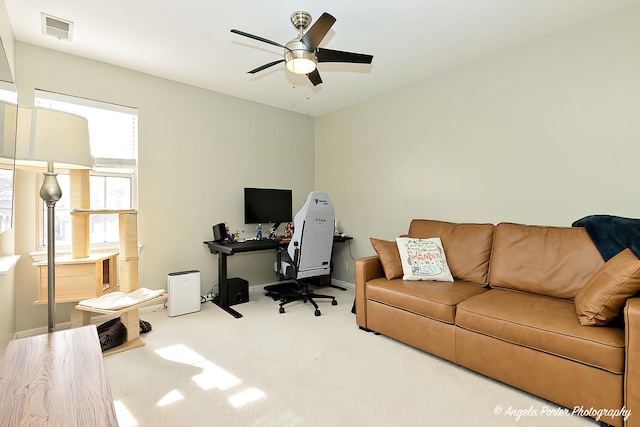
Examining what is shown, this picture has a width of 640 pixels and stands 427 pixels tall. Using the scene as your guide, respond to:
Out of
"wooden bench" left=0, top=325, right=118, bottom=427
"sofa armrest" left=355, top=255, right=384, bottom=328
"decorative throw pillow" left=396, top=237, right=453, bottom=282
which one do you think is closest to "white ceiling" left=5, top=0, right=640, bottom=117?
"decorative throw pillow" left=396, top=237, right=453, bottom=282

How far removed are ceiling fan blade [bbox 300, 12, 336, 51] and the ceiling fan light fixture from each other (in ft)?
Answer: 0.18

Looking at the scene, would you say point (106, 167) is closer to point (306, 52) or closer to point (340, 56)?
point (306, 52)

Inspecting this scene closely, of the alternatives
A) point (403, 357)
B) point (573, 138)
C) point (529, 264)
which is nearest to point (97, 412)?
point (403, 357)

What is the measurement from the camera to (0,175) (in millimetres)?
1404

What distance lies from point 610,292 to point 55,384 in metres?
2.48

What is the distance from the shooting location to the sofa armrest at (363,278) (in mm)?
2906

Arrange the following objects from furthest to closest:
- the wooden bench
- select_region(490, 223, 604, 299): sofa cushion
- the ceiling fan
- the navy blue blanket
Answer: select_region(490, 223, 604, 299): sofa cushion, the ceiling fan, the navy blue blanket, the wooden bench

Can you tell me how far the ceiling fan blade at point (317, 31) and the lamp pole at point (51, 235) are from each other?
1692 millimetres

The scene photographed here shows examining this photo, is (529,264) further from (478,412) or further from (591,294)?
(478,412)

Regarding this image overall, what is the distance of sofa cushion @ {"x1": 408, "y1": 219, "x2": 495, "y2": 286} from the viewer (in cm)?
283

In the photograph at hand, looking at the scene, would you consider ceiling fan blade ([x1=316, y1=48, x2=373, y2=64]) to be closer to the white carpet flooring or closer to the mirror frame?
the mirror frame

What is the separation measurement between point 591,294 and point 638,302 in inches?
8.8

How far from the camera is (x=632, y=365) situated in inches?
61.3

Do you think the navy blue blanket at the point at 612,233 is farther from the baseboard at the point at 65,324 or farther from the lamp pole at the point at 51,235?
the baseboard at the point at 65,324
